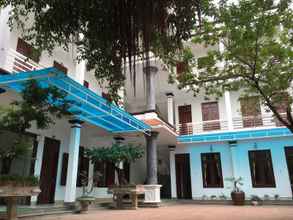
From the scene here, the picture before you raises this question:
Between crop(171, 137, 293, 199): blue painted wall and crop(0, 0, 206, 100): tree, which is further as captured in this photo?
crop(171, 137, 293, 199): blue painted wall

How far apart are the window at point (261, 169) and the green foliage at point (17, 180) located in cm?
1028

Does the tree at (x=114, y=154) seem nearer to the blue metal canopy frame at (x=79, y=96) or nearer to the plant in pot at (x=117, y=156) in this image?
the plant in pot at (x=117, y=156)

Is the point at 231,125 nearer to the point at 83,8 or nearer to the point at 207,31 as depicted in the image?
the point at 207,31

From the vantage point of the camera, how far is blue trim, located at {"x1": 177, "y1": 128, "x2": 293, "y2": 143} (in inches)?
456

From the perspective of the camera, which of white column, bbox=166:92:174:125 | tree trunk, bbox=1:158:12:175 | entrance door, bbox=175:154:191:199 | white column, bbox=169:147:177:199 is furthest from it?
white column, bbox=166:92:174:125

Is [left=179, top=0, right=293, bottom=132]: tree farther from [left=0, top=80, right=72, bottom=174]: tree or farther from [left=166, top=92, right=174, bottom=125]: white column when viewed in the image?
[left=166, top=92, right=174, bottom=125]: white column

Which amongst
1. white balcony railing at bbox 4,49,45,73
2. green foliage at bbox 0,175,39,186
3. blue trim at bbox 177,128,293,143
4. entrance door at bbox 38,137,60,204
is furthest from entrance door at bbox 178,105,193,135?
green foliage at bbox 0,175,39,186

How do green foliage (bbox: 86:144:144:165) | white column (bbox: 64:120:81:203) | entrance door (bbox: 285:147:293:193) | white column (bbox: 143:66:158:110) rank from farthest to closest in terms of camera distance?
entrance door (bbox: 285:147:293:193), white column (bbox: 143:66:158:110), green foliage (bbox: 86:144:144:165), white column (bbox: 64:120:81:203)

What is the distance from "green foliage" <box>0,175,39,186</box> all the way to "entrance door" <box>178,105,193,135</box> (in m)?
9.65

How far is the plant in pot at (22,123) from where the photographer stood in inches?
188

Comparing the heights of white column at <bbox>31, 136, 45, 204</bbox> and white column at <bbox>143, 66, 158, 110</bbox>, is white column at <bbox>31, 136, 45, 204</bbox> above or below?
below

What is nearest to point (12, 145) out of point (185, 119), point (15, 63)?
point (15, 63)

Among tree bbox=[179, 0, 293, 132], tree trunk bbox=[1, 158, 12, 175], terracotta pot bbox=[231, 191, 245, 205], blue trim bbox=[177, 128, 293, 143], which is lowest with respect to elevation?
terracotta pot bbox=[231, 191, 245, 205]

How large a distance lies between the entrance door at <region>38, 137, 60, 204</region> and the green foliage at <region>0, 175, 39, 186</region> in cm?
355
